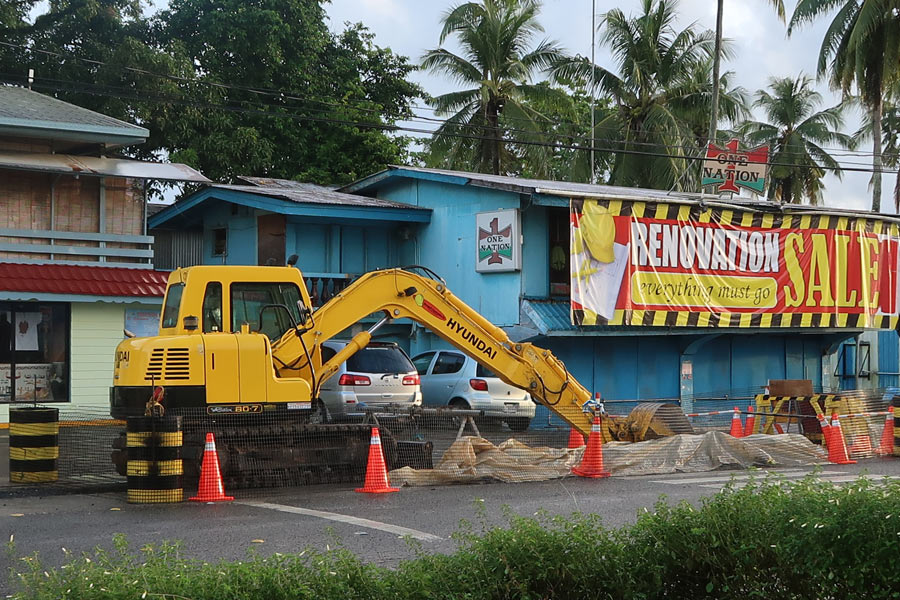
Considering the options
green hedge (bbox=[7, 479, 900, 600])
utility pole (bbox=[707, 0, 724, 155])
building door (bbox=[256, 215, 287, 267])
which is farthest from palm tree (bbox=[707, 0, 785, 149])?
green hedge (bbox=[7, 479, 900, 600])

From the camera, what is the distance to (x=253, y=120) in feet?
133

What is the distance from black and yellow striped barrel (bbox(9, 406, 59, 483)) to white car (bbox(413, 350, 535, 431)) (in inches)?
403

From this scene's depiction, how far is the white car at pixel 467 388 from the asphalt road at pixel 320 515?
8548 mm

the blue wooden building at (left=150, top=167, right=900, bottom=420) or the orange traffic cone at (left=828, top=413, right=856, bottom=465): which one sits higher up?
the blue wooden building at (left=150, top=167, right=900, bottom=420)

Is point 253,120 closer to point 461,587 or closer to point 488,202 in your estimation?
point 488,202

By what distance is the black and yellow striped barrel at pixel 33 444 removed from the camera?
1450cm

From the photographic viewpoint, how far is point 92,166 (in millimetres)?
24891

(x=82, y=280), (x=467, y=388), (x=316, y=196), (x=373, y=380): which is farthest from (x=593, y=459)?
(x=316, y=196)

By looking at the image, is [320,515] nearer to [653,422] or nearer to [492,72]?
[653,422]

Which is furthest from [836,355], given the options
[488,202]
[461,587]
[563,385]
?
[461,587]

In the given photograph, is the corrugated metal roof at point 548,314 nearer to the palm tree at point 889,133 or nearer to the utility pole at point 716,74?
the utility pole at point 716,74

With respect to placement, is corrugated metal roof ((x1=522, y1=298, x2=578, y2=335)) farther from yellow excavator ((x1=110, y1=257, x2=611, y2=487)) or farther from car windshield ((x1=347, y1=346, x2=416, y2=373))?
yellow excavator ((x1=110, y1=257, x2=611, y2=487))

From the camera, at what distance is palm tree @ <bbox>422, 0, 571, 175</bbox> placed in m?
41.1

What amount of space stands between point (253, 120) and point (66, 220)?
1587cm
